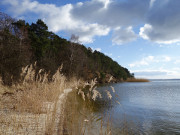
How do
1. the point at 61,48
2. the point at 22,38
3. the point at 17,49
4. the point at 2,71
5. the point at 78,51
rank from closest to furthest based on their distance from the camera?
the point at 2,71 → the point at 17,49 → the point at 22,38 → the point at 78,51 → the point at 61,48

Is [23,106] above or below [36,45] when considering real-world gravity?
below

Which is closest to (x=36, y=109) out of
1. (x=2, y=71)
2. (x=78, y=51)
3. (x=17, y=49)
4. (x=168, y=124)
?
(x=168, y=124)

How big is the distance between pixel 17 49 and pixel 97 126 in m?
7.66

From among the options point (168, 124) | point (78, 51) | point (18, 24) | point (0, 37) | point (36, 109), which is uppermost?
point (18, 24)

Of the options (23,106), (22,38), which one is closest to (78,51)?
(22,38)

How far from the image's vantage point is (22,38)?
642 inches

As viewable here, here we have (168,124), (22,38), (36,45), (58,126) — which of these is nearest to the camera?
(58,126)

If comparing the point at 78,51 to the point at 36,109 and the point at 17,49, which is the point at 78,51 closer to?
the point at 17,49

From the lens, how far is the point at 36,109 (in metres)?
4.14

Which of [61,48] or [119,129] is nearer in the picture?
[119,129]

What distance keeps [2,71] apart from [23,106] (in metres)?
5.02

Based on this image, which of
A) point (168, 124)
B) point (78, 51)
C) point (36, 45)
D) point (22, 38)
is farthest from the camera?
point (78, 51)

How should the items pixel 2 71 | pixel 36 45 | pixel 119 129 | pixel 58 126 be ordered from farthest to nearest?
1. pixel 36 45
2. pixel 2 71
3. pixel 119 129
4. pixel 58 126

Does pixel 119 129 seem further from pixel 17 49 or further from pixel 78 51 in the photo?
pixel 78 51
